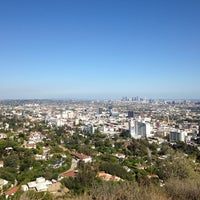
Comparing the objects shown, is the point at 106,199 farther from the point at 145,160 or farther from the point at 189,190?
the point at 145,160

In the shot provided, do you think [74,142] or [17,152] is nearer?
[17,152]

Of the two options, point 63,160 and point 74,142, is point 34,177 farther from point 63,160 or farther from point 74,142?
point 74,142

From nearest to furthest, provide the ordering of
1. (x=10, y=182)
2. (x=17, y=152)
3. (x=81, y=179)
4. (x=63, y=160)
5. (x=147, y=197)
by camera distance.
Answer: (x=147, y=197)
(x=81, y=179)
(x=10, y=182)
(x=63, y=160)
(x=17, y=152)

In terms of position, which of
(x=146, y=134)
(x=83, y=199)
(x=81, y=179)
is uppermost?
(x=83, y=199)

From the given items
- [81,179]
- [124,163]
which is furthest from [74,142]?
[81,179]

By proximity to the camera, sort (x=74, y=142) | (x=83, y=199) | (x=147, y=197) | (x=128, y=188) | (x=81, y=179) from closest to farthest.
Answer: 1. (x=147, y=197)
2. (x=83, y=199)
3. (x=128, y=188)
4. (x=81, y=179)
5. (x=74, y=142)

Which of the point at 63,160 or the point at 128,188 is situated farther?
the point at 63,160

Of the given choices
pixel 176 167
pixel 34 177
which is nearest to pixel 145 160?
pixel 176 167

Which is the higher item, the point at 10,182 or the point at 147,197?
the point at 147,197

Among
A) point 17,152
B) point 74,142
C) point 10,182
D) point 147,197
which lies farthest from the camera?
point 74,142
